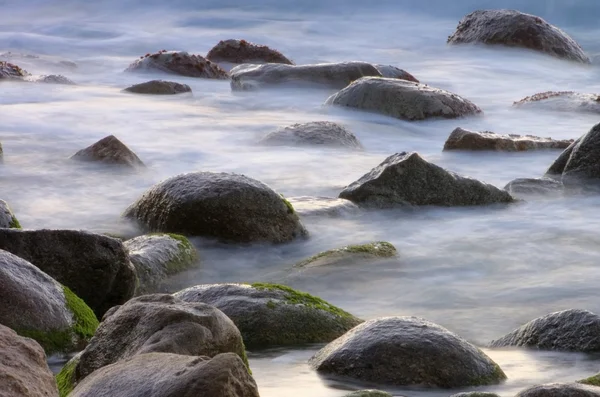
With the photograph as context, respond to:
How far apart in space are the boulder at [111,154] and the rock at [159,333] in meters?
5.45

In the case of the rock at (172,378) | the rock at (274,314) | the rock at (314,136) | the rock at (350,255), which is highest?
the rock at (172,378)

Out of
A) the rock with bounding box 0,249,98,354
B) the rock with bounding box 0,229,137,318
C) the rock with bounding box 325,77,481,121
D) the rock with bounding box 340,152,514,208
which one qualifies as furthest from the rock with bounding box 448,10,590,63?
the rock with bounding box 0,249,98,354

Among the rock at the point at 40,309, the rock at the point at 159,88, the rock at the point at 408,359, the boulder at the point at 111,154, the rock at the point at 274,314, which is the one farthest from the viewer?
the rock at the point at 159,88

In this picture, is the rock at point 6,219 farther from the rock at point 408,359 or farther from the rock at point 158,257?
the rock at point 408,359

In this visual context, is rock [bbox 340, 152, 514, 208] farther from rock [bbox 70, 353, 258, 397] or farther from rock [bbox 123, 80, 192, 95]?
rock [bbox 123, 80, 192, 95]

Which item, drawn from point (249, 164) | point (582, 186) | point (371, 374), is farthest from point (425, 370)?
point (249, 164)

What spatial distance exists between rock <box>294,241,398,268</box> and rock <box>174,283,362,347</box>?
131 centimetres

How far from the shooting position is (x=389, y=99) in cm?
1179

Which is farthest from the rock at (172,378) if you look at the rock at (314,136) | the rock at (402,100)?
the rock at (402,100)

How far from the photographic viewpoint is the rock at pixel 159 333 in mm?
3197

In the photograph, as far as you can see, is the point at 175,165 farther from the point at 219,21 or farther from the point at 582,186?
the point at 219,21

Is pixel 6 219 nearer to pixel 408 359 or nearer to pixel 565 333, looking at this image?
pixel 408 359

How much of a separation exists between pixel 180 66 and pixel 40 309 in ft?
38.7

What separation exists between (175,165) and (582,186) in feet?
11.7
